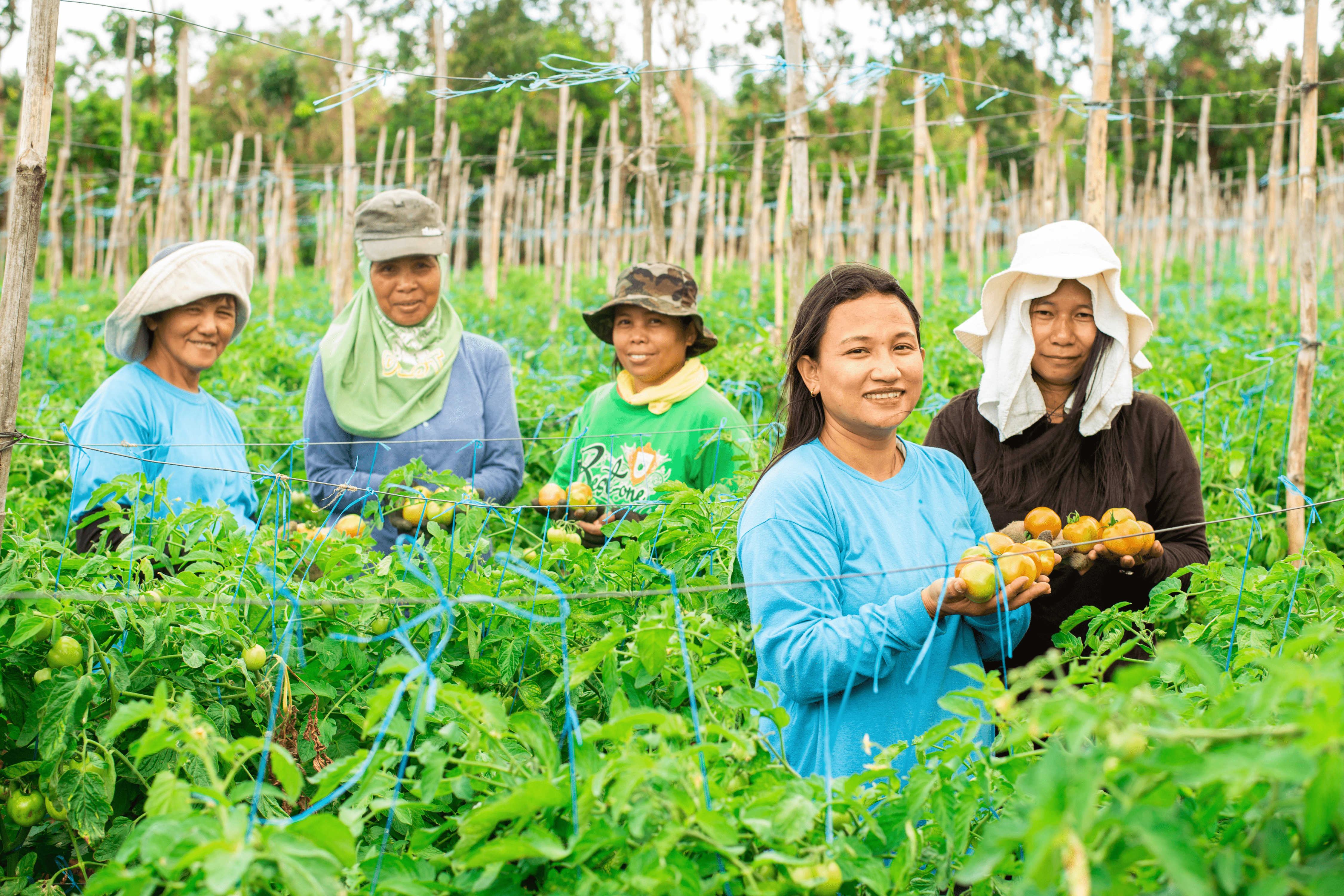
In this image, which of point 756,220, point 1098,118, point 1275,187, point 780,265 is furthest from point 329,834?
point 756,220

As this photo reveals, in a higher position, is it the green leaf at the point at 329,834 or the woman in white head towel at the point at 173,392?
the woman in white head towel at the point at 173,392

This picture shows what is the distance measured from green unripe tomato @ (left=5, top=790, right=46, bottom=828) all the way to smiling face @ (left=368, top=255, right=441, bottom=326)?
69.8 inches

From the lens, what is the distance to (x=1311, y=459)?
371cm

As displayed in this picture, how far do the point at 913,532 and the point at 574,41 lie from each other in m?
27.6

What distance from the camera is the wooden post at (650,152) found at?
5.06 m

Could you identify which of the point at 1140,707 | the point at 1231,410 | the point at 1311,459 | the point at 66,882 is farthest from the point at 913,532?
the point at 1231,410

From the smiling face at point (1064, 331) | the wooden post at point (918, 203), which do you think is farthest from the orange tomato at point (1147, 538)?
the wooden post at point (918, 203)

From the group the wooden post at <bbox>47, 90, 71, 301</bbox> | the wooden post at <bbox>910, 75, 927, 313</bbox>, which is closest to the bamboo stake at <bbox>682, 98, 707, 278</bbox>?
the wooden post at <bbox>910, 75, 927, 313</bbox>

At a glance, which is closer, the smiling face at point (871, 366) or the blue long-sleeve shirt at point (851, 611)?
the blue long-sleeve shirt at point (851, 611)

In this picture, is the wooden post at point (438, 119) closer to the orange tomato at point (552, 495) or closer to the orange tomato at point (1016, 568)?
the orange tomato at point (552, 495)

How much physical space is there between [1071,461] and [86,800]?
1.98 meters

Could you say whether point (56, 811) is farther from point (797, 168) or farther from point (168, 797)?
point (797, 168)

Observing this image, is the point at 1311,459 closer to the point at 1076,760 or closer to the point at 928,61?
the point at 1076,760

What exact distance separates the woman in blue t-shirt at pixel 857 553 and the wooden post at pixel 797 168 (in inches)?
106
